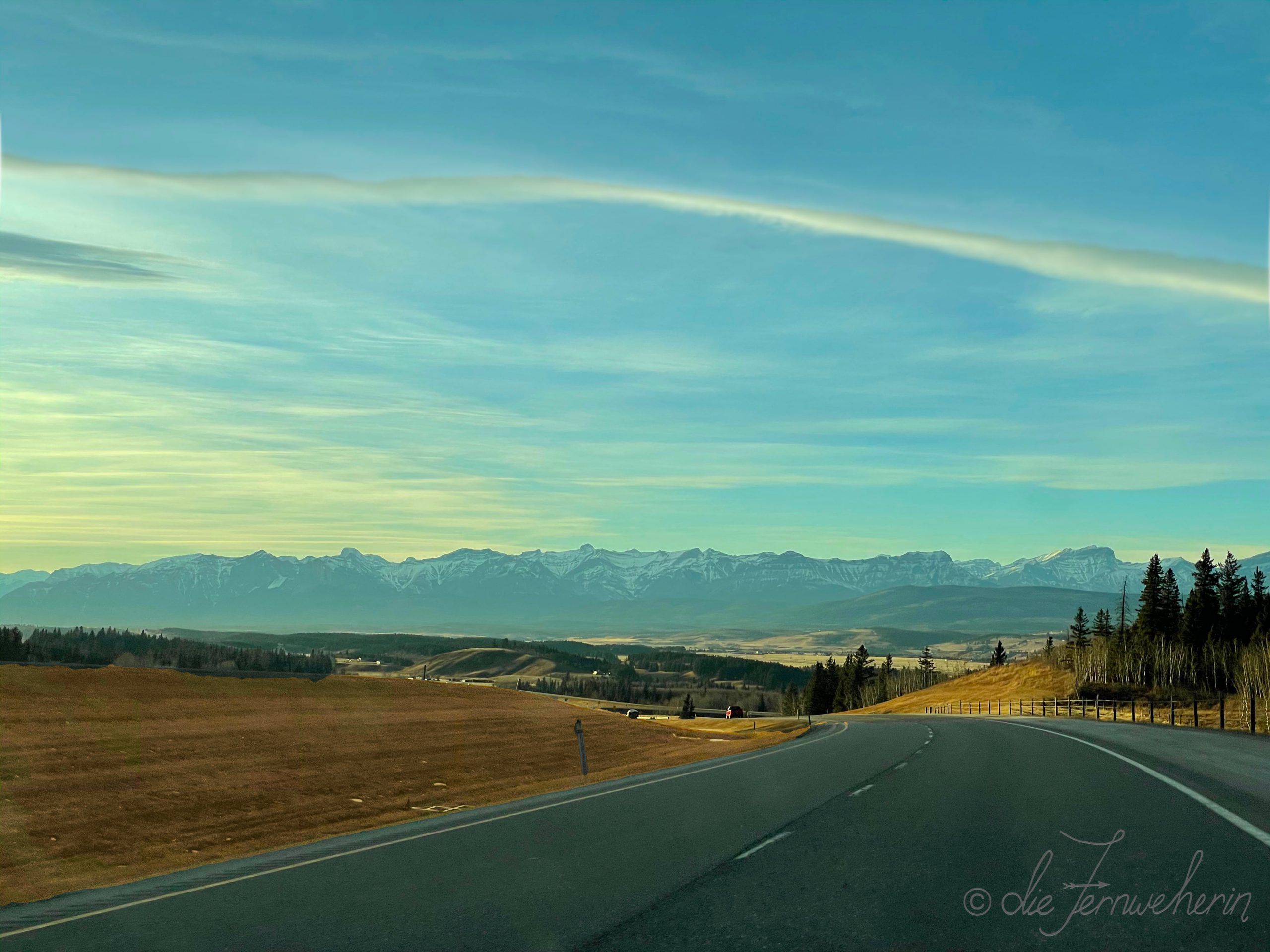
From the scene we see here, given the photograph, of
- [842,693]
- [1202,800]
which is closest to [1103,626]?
[842,693]

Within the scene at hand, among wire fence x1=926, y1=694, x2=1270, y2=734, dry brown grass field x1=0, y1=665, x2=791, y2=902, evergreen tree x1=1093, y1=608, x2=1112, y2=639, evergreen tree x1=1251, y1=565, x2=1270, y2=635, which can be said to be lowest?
wire fence x1=926, y1=694, x2=1270, y2=734

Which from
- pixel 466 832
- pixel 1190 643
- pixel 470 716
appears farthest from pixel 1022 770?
pixel 1190 643

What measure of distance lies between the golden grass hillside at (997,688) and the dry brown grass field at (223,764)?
254 ft

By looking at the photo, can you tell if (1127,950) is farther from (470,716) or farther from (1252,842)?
(470,716)

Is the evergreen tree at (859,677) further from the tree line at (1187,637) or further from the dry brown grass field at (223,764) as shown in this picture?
the dry brown grass field at (223,764)

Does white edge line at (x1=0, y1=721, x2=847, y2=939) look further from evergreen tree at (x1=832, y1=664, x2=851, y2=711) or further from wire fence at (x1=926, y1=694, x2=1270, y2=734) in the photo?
evergreen tree at (x1=832, y1=664, x2=851, y2=711)

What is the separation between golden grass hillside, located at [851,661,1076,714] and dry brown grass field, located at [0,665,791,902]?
254ft

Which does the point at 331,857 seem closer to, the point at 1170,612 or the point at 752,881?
the point at 752,881

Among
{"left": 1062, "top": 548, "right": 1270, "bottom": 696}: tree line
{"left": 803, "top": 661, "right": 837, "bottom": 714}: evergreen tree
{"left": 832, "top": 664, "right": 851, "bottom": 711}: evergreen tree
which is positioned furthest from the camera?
{"left": 803, "top": 661, "right": 837, "bottom": 714}: evergreen tree

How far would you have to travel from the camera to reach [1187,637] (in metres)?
113

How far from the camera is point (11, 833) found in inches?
782

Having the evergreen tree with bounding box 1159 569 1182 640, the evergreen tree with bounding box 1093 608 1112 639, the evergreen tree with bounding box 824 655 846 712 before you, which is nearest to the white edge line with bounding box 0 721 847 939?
the evergreen tree with bounding box 1159 569 1182 640

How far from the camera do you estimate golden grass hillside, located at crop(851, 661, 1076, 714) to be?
403 ft

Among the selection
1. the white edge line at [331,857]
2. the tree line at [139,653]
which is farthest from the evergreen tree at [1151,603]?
the white edge line at [331,857]
